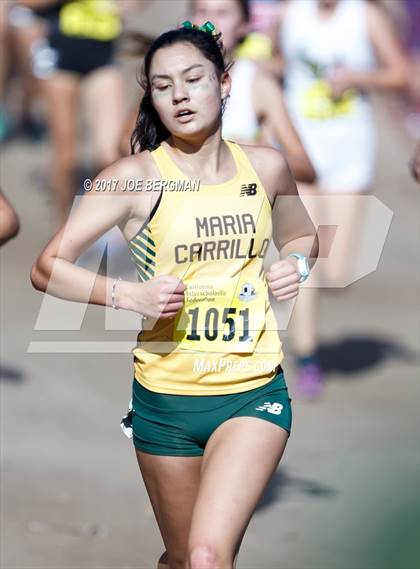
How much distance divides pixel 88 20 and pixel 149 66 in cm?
578

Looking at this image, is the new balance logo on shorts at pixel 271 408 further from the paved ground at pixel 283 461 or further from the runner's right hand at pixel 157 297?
the paved ground at pixel 283 461

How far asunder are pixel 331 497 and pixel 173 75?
2.61m

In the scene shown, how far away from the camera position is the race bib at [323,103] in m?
7.65

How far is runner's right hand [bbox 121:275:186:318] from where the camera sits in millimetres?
3574

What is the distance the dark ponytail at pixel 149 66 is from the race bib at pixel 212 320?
0.49 metres

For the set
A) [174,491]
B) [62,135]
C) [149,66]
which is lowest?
[62,135]

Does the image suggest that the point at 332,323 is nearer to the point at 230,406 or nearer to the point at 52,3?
the point at 52,3

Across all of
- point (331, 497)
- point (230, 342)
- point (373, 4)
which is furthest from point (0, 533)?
Result: point (373, 4)

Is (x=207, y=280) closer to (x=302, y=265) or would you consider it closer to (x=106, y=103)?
(x=302, y=265)

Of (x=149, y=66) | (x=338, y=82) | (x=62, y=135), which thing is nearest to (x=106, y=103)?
(x=62, y=135)

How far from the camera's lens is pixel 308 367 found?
718 cm

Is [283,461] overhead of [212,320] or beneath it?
beneath

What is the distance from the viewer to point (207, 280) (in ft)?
12.5

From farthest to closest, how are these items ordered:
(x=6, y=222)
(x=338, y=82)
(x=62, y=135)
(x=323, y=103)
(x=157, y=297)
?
(x=62, y=135) → (x=323, y=103) → (x=338, y=82) → (x=6, y=222) → (x=157, y=297)
